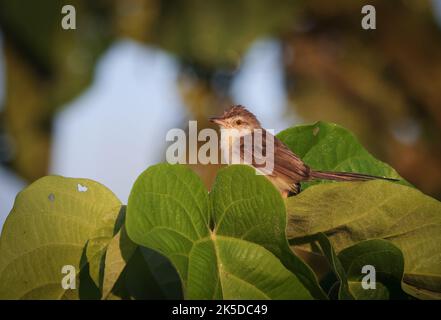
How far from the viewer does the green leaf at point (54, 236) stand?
2697 millimetres

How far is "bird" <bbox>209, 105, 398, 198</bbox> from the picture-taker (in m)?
3.66

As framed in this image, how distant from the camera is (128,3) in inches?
301

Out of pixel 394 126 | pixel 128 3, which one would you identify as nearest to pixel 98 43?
pixel 128 3

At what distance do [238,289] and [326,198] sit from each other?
1.62ft

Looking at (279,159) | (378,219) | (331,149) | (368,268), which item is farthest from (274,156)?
(368,268)

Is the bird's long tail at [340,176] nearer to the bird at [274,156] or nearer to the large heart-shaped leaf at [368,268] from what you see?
the bird at [274,156]

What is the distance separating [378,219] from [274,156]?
1.57m

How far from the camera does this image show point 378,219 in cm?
277

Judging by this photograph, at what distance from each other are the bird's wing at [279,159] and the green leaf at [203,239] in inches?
39.9

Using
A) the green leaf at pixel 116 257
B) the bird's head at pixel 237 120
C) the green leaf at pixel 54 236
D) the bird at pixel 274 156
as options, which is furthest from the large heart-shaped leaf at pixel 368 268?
the bird's head at pixel 237 120

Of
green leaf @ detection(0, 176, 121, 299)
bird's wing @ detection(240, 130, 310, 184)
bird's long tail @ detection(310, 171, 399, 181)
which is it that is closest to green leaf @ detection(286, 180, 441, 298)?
bird's long tail @ detection(310, 171, 399, 181)

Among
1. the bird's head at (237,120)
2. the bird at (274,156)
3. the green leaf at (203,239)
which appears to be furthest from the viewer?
the bird's head at (237,120)

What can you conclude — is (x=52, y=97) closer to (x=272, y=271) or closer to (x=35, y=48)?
(x=35, y=48)

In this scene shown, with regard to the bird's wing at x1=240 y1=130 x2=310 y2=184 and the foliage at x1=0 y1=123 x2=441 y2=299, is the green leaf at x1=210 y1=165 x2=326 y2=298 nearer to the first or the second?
the foliage at x1=0 y1=123 x2=441 y2=299
